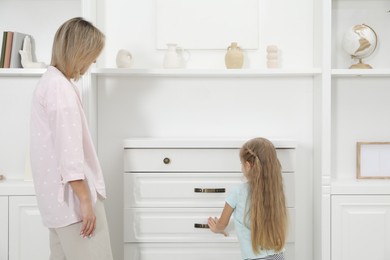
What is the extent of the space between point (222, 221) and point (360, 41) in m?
1.25

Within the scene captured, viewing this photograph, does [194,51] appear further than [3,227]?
Yes

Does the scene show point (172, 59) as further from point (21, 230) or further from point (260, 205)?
point (21, 230)

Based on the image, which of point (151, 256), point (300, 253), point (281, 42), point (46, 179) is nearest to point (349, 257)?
point (300, 253)

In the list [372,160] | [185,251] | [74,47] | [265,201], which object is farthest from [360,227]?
[74,47]

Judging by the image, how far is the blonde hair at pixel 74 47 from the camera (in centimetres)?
192

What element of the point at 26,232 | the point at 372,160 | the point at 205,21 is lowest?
the point at 26,232

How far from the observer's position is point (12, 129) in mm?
2832

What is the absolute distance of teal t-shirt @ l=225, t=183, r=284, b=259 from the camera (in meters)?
2.15

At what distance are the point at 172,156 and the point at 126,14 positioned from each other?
887mm

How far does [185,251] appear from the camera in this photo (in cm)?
259

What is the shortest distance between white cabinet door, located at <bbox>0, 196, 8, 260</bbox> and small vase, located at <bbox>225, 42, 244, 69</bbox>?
4.42ft

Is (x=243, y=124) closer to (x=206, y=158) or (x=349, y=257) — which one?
(x=206, y=158)

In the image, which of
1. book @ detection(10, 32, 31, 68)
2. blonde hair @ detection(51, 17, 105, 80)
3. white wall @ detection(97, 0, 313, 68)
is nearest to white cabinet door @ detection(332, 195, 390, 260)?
white wall @ detection(97, 0, 313, 68)

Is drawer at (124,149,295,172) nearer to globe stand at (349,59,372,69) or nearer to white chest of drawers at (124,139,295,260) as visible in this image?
white chest of drawers at (124,139,295,260)
